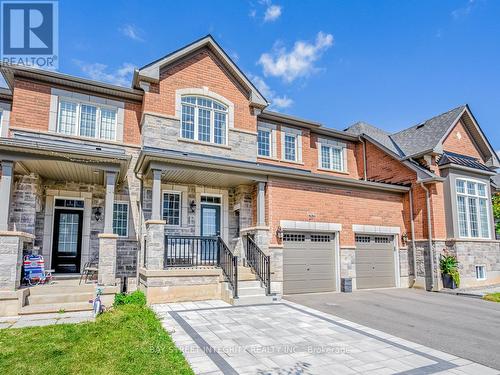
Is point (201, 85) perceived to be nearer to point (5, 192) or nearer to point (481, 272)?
point (5, 192)

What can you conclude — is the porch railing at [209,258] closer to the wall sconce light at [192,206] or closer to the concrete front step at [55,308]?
the wall sconce light at [192,206]

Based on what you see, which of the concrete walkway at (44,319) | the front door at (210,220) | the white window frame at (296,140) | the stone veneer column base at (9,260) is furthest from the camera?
the white window frame at (296,140)

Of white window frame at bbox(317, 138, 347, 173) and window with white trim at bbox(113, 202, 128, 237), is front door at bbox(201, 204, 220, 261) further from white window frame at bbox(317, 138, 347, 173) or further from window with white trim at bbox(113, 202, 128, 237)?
white window frame at bbox(317, 138, 347, 173)

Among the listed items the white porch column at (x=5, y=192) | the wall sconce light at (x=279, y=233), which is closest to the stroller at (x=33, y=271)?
the white porch column at (x=5, y=192)

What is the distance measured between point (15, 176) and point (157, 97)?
527 centimetres

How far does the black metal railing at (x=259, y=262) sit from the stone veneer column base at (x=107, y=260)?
170 inches

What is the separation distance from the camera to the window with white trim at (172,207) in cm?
1178

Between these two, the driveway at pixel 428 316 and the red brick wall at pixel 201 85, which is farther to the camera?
the red brick wall at pixel 201 85

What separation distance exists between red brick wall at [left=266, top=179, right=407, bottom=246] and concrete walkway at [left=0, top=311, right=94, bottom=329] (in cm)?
603

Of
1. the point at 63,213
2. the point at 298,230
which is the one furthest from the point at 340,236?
the point at 63,213

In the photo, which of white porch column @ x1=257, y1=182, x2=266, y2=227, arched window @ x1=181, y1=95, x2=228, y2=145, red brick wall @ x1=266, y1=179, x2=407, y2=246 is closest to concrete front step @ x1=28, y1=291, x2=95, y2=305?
white porch column @ x1=257, y1=182, x2=266, y2=227

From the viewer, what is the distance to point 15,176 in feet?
33.0

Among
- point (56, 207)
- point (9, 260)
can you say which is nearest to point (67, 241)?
point (56, 207)

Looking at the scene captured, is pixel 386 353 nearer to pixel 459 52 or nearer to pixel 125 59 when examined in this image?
pixel 459 52
